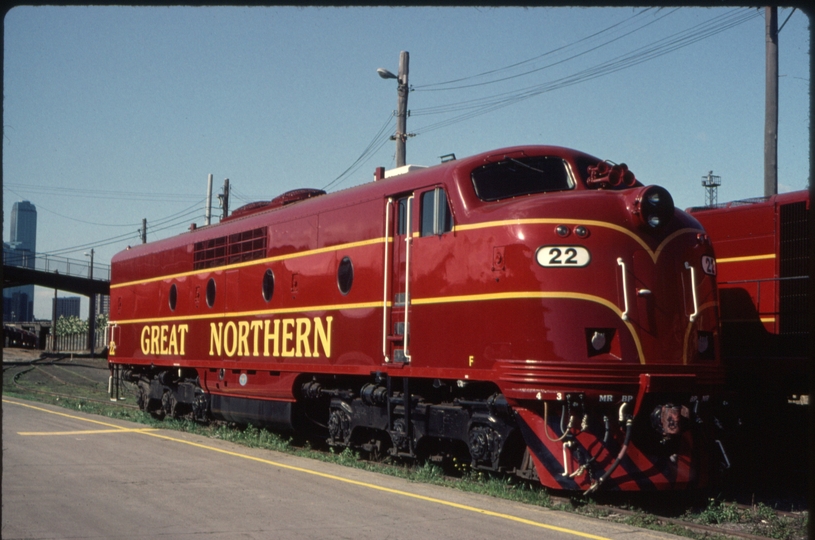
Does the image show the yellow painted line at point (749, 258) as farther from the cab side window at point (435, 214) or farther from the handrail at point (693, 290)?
the cab side window at point (435, 214)

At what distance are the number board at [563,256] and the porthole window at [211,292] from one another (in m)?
8.96

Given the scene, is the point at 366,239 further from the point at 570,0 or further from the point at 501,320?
the point at 570,0

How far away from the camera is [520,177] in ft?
33.9

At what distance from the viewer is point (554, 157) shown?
34.2 ft

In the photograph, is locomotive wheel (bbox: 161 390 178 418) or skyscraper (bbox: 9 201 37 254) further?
skyscraper (bbox: 9 201 37 254)

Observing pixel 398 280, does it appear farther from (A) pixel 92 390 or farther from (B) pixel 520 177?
(A) pixel 92 390

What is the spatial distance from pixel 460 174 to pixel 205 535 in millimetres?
5162

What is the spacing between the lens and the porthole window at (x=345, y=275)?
39.9 ft

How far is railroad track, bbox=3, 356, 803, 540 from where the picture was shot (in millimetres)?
8328

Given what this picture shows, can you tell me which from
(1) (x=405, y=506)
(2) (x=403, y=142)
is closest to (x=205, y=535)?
(1) (x=405, y=506)

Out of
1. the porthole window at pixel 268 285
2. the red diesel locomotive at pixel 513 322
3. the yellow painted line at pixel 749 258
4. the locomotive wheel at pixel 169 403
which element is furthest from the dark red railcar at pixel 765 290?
the locomotive wheel at pixel 169 403

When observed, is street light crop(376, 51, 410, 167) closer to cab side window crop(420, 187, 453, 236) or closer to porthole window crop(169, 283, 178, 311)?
porthole window crop(169, 283, 178, 311)

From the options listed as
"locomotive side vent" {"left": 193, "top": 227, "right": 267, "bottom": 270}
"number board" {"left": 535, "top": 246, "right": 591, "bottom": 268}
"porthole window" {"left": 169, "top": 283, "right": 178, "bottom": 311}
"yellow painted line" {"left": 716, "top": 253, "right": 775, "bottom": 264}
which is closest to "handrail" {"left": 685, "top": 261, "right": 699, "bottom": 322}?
"number board" {"left": 535, "top": 246, "right": 591, "bottom": 268}

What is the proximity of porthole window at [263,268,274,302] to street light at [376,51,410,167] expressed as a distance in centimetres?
662
